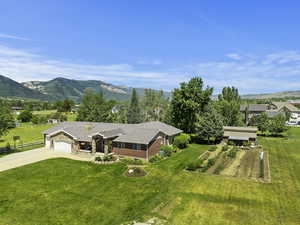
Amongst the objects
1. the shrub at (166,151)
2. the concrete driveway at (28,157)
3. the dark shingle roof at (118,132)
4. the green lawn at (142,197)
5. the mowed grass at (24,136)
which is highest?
the dark shingle roof at (118,132)

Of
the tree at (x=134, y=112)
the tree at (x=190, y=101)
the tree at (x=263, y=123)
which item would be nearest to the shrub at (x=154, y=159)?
the tree at (x=190, y=101)

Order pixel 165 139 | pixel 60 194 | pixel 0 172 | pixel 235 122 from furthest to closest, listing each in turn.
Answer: pixel 235 122 → pixel 165 139 → pixel 0 172 → pixel 60 194

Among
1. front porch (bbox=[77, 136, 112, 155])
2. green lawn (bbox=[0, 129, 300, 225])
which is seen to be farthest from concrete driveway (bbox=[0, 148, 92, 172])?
green lawn (bbox=[0, 129, 300, 225])

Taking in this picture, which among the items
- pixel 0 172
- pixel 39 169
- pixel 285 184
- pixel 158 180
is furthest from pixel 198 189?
pixel 0 172

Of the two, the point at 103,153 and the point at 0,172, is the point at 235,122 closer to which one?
the point at 103,153

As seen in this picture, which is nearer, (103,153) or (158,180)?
(158,180)

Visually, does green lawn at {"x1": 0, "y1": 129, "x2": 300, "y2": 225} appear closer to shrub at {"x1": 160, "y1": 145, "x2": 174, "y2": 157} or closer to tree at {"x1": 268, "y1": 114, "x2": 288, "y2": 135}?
shrub at {"x1": 160, "y1": 145, "x2": 174, "y2": 157}

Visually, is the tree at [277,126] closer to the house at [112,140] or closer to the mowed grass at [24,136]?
the house at [112,140]
